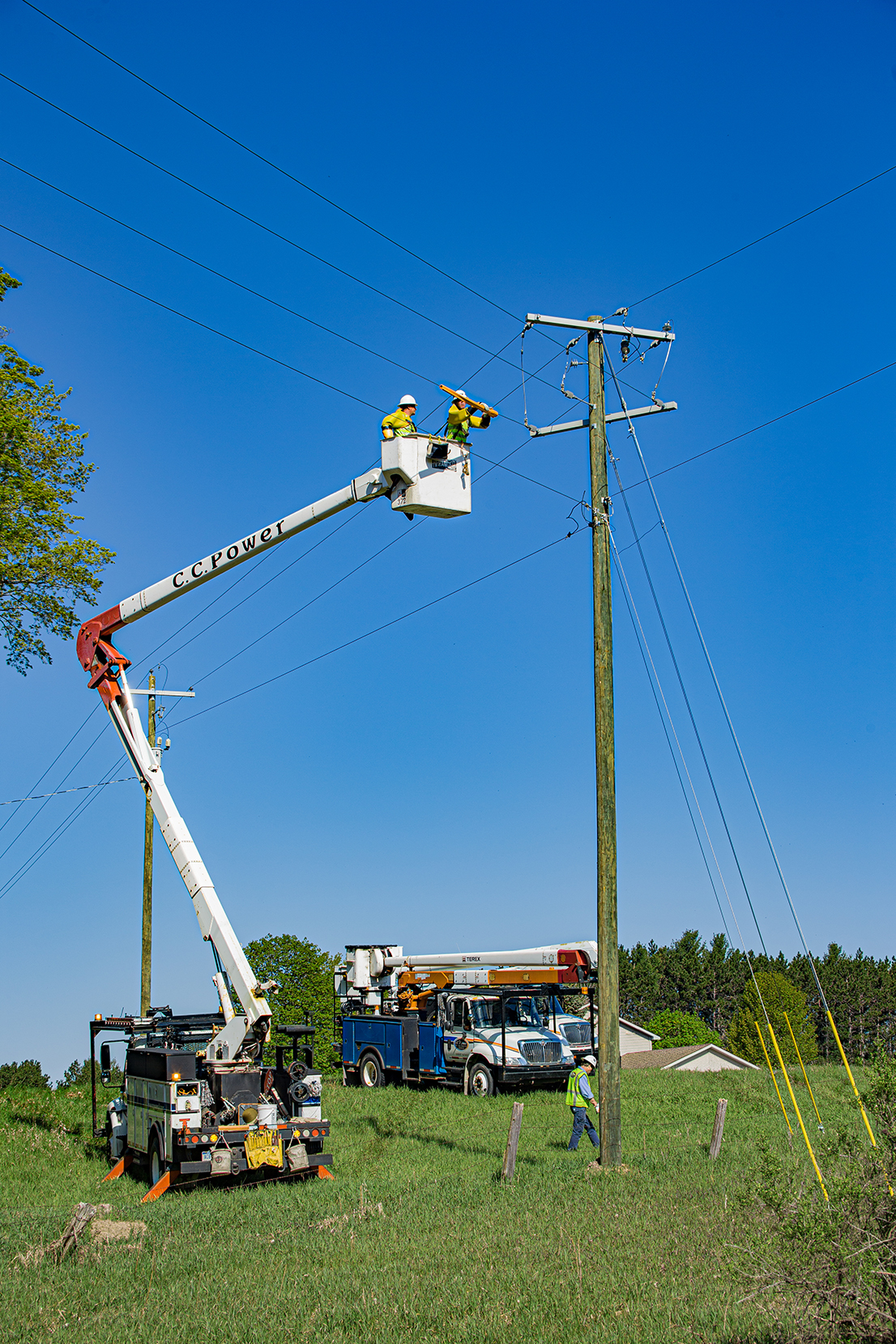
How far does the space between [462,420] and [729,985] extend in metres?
92.3

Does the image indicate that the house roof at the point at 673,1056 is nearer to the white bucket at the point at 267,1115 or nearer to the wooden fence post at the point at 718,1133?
the wooden fence post at the point at 718,1133

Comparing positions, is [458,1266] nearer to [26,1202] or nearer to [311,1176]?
[311,1176]

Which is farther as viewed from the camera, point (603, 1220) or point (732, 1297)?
point (603, 1220)

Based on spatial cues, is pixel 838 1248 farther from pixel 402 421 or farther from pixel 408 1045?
pixel 408 1045

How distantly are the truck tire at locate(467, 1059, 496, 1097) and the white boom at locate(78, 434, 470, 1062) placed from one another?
8.63 m

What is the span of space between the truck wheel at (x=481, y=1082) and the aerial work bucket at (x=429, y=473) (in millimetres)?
13315

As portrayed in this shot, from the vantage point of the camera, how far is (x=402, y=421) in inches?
492

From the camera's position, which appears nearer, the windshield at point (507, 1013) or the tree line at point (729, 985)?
the windshield at point (507, 1013)

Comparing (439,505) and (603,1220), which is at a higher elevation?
(439,505)

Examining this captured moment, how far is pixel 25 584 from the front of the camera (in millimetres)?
19047

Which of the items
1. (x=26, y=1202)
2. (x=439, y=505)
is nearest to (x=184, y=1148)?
(x=26, y=1202)

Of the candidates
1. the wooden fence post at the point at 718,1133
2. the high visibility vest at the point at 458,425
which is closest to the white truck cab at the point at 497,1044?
the wooden fence post at the point at 718,1133

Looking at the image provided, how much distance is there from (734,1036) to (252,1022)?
67.1m

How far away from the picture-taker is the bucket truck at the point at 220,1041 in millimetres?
12305
